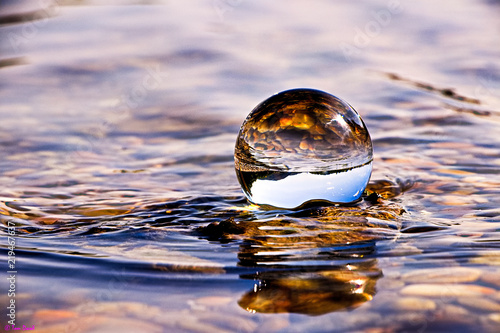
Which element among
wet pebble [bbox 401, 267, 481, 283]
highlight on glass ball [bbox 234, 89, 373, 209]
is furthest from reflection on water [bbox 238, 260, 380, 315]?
highlight on glass ball [bbox 234, 89, 373, 209]

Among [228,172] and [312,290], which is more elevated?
[312,290]

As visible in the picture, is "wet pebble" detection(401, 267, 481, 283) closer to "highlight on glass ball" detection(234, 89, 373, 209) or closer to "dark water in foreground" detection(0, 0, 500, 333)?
"dark water in foreground" detection(0, 0, 500, 333)

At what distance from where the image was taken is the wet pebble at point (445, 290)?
7.64ft

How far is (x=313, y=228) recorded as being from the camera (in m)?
3.00

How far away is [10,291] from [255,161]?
1291 millimetres

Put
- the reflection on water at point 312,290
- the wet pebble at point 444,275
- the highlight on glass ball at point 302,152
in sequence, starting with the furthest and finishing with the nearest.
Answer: the highlight on glass ball at point 302,152
the wet pebble at point 444,275
the reflection on water at point 312,290

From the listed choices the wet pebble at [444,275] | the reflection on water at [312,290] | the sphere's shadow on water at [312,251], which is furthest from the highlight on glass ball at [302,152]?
the wet pebble at [444,275]

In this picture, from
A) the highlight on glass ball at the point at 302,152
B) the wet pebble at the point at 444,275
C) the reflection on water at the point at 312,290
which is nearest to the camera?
the reflection on water at the point at 312,290

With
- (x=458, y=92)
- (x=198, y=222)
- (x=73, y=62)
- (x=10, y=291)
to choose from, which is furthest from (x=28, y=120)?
(x=458, y=92)

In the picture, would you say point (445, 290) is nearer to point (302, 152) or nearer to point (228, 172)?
point (302, 152)

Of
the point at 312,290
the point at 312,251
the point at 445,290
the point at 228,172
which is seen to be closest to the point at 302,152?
the point at 312,251

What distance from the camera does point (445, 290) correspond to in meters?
2.36

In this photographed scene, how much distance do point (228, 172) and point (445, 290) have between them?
2.13 meters

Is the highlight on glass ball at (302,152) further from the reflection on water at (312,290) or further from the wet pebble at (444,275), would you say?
→ the wet pebble at (444,275)
